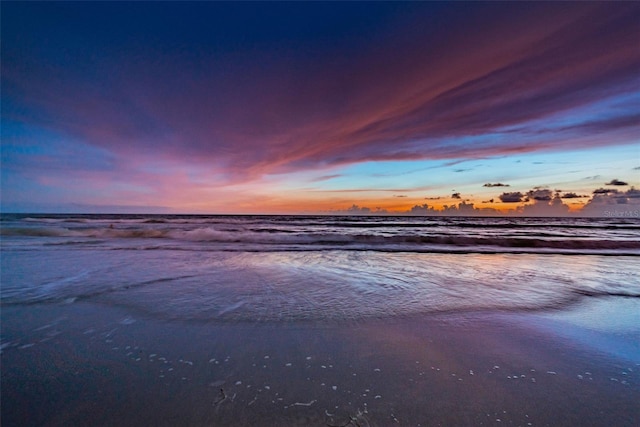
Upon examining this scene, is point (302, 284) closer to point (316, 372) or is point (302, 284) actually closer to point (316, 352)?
point (316, 352)

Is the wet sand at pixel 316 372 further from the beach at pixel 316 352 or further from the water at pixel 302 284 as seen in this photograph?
the water at pixel 302 284

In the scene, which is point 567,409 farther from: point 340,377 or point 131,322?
point 131,322

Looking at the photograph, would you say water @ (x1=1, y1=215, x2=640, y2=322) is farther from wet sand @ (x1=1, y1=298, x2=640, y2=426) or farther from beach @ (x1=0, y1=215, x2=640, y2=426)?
wet sand @ (x1=1, y1=298, x2=640, y2=426)

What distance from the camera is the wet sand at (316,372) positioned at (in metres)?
2.12

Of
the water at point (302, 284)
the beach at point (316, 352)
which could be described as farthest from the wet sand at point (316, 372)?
the water at point (302, 284)

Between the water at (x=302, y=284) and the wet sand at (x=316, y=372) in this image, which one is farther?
the water at (x=302, y=284)

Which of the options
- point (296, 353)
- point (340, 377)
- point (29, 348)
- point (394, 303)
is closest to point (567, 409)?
point (340, 377)

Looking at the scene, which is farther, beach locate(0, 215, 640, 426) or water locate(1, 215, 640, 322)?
water locate(1, 215, 640, 322)

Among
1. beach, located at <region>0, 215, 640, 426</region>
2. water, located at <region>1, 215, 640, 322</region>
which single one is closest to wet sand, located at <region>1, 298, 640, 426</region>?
beach, located at <region>0, 215, 640, 426</region>

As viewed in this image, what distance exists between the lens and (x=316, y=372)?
268 cm

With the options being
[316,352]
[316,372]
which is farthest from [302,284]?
[316,372]

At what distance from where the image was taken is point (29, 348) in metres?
3.15

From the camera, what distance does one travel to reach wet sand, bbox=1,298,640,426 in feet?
6.95

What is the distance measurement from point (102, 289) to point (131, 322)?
2.23 m
